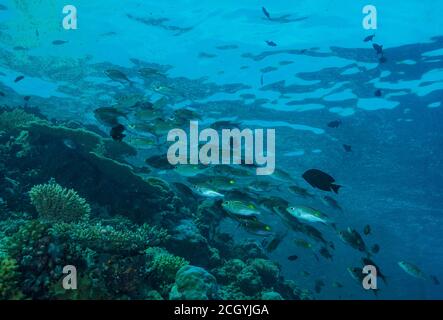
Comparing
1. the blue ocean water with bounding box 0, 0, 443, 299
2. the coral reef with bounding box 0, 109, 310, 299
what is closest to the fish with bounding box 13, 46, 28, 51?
the blue ocean water with bounding box 0, 0, 443, 299

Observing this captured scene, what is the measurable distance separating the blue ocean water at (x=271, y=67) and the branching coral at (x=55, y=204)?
441 cm

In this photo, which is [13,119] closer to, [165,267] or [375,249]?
[165,267]

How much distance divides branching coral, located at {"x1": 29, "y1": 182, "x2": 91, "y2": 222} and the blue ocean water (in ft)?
14.5

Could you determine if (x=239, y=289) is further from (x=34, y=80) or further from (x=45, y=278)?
(x=34, y=80)

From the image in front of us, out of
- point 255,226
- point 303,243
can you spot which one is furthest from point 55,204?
point 303,243

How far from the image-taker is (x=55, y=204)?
353 inches

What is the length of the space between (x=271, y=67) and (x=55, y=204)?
12.1 m

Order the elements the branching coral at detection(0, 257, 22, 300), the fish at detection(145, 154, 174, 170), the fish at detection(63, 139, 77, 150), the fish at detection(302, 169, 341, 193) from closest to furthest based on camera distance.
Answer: the branching coral at detection(0, 257, 22, 300) → the fish at detection(302, 169, 341, 193) → the fish at detection(145, 154, 174, 170) → the fish at detection(63, 139, 77, 150)

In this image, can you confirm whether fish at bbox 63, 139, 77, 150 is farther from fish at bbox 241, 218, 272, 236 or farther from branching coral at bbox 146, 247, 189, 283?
fish at bbox 241, 218, 272, 236

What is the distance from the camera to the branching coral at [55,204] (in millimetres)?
8875

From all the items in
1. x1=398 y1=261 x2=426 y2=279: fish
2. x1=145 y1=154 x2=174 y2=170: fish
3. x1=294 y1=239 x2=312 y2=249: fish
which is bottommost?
x1=398 y1=261 x2=426 y2=279: fish

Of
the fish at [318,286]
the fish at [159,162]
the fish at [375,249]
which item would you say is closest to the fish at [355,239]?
the fish at [375,249]

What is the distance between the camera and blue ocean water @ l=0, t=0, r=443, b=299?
14.5 metres

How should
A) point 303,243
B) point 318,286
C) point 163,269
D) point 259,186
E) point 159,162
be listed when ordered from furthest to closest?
point 318,286 < point 303,243 < point 259,186 < point 159,162 < point 163,269
